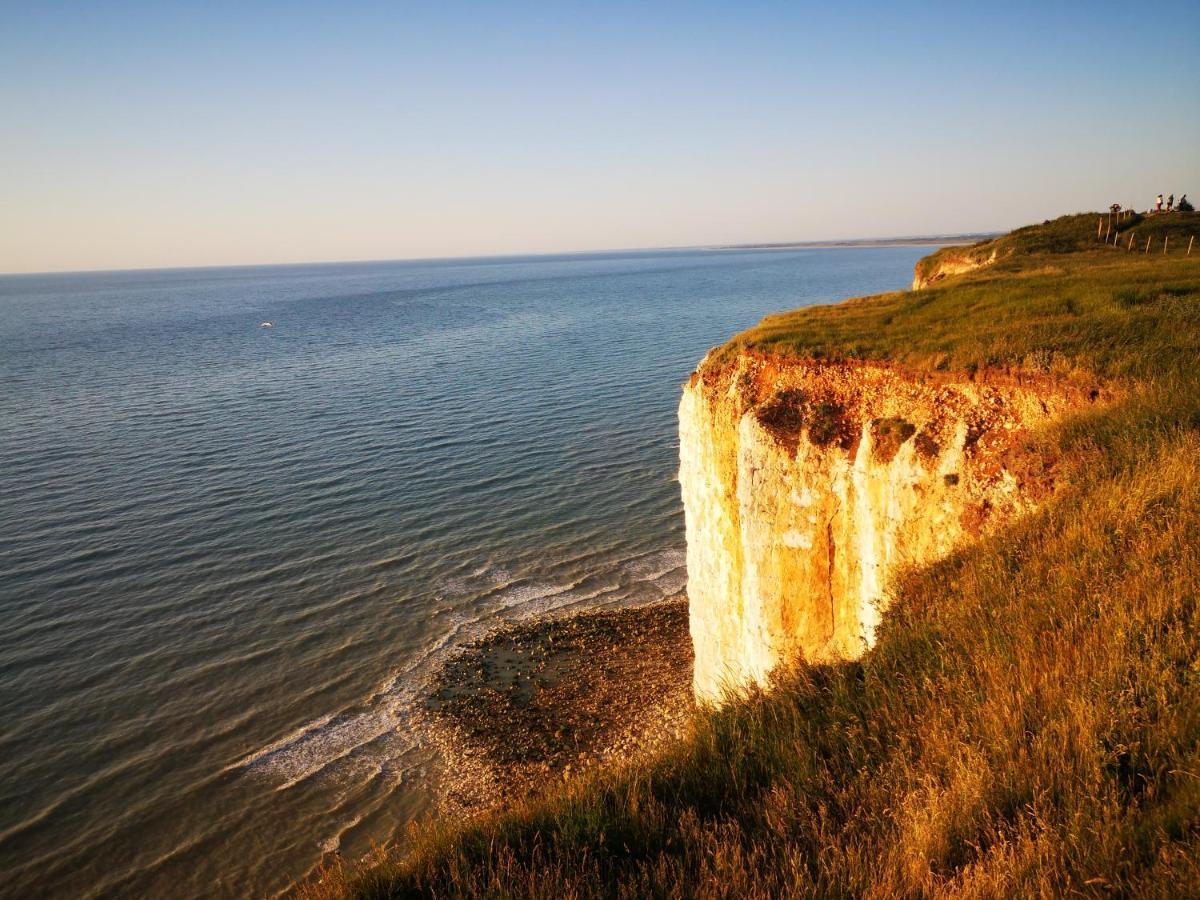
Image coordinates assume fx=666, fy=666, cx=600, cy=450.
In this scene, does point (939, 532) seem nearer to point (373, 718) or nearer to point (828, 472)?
point (828, 472)

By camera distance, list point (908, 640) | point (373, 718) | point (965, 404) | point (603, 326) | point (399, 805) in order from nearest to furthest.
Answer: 1. point (908, 640)
2. point (965, 404)
3. point (399, 805)
4. point (373, 718)
5. point (603, 326)

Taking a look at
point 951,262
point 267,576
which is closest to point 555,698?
point 267,576

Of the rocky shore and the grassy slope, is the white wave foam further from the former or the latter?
the grassy slope

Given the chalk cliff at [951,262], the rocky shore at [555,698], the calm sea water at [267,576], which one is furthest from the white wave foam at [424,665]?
the chalk cliff at [951,262]

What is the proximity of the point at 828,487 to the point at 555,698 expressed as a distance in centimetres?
1177

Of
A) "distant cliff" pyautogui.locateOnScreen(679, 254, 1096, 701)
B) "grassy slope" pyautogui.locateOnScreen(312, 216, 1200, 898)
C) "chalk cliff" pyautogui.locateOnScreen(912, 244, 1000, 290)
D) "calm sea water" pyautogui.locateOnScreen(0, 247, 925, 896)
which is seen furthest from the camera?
"chalk cliff" pyautogui.locateOnScreen(912, 244, 1000, 290)

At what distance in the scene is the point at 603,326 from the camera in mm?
87688

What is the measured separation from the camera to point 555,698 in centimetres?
2150

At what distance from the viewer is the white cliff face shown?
12148mm

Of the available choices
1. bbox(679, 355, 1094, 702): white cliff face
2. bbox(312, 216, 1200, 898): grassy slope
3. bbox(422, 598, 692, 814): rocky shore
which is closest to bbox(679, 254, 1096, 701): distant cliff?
bbox(679, 355, 1094, 702): white cliff face

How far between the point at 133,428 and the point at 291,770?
120 feet

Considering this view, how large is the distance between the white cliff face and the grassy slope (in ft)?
7.99

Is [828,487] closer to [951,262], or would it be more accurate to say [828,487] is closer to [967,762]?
[967,762]

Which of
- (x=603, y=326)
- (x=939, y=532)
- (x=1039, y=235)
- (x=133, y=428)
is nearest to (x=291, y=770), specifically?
(x=939, y=532)
